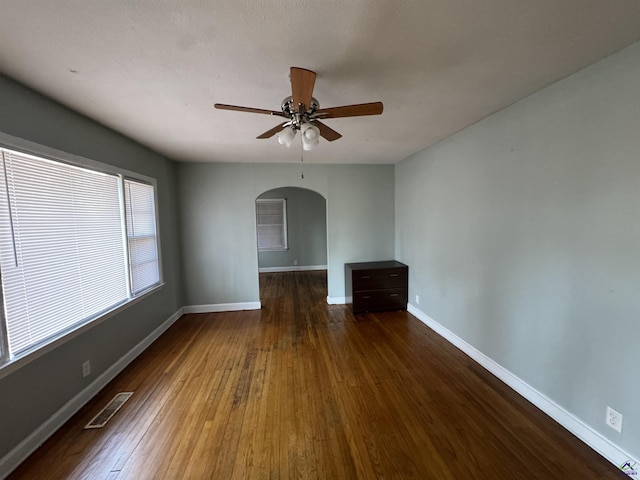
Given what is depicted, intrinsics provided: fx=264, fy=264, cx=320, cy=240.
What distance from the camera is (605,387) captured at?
161 centimetres

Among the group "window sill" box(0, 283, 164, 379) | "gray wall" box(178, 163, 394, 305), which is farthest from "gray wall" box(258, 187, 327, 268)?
"window sill" box(0, 283, 164, 379)

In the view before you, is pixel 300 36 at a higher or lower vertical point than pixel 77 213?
higher

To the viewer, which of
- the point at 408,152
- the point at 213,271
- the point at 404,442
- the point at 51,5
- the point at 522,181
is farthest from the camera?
the point at 213,271

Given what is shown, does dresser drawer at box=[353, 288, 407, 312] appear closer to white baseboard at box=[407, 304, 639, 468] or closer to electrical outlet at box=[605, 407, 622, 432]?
white baseboard at box=[407, 304, 639, 468]

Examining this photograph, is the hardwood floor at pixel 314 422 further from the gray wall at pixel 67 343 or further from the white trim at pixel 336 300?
the white trim at pixel 336 300

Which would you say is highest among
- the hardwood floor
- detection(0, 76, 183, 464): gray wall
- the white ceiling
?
the white ceiling

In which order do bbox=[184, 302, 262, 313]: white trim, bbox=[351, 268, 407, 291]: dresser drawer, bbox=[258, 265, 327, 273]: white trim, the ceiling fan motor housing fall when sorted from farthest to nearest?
bbox=[258, 265, 327, 273]: white trim
bbox=[184, 302, 262, 313]: white trim
bbox=[351, 268, 407, 291]: dresser drawer
the ceiling fan motor housing

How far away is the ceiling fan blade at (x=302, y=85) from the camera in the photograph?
4.48 ft

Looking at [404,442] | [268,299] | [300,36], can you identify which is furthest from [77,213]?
[268,299]

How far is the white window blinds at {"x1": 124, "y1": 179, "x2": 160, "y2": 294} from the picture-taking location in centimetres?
291

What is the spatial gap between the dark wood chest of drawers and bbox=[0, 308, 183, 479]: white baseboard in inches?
113

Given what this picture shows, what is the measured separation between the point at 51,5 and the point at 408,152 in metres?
3.61

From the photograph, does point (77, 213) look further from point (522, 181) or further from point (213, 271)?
point (522, 181)

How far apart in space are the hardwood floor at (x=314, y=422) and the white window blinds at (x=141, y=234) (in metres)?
0.87
